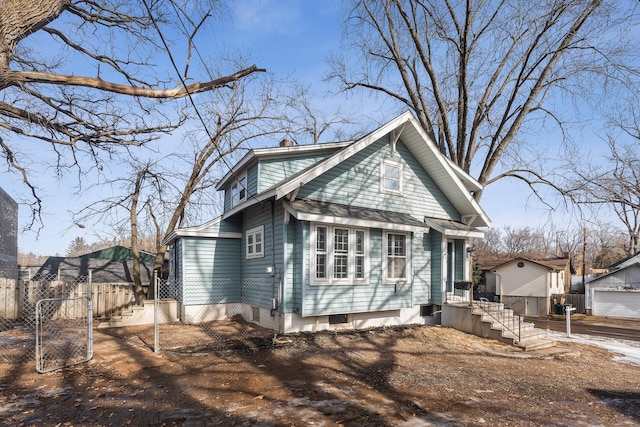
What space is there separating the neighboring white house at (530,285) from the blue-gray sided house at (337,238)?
16.9 m

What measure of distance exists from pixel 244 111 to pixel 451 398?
18859 millimetres

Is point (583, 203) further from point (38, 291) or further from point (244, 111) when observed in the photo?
point (38, 291)

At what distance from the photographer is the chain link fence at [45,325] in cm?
830

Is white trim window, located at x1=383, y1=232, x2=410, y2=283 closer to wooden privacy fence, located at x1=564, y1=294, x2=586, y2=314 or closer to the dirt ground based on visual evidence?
the dirt ground

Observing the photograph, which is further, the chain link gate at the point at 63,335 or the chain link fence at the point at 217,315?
the chain link fence at the point at 217,315

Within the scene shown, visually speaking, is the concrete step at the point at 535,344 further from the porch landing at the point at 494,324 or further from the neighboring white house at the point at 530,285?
the neighboring white house at the point at 530,285

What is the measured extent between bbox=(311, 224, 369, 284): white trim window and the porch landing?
149 inches

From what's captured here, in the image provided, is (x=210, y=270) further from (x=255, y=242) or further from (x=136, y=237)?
(x=136, y=237)

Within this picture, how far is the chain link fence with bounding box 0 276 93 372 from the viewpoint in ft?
27.2

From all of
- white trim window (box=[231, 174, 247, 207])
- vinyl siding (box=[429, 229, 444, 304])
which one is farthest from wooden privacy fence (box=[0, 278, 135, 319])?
vinyl siding (box=[429, 229, 444, 304])

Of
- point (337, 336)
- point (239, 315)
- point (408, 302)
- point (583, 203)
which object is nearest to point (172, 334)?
point (239, 315)

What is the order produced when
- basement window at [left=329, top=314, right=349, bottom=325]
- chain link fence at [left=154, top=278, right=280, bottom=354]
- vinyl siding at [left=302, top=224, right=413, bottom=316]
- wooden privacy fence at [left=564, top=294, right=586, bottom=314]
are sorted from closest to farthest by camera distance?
vinyl siding at [left=302, top=224, right=413, bottom=316]
chain link fence at [left=154, top=278, right=280, bottom=354]
basement window at [left=329, top=314, right=349, bottom=325]
wooden privacy fence at [left=564, top=294, right=586, bottom=314]

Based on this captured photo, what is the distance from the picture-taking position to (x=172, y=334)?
1126 centimetres

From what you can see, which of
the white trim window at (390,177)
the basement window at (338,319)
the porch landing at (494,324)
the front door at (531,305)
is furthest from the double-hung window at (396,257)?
the front door at (531,305)
